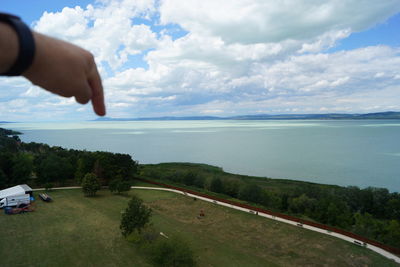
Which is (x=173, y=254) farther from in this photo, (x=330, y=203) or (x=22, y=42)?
(x=330, y=203)

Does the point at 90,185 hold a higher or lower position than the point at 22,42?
lower

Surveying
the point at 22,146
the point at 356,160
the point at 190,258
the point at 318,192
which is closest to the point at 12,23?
the point at 190,258

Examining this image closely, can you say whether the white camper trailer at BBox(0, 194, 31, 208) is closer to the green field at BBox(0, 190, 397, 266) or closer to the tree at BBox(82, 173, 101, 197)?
the green field at BBox(0, 190, 397, 266)

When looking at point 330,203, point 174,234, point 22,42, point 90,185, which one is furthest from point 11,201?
point 330,203

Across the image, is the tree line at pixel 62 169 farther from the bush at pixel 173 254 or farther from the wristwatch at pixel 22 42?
the wristwatch at pixel 22 42

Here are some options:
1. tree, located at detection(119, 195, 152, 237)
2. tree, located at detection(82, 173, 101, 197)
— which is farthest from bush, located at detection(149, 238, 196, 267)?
tree, located at detection(82, 173, 101, 197)

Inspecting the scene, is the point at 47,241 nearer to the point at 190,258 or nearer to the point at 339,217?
the point at 190,258

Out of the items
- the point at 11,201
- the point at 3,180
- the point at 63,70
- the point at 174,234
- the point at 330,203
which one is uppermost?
the point at 63,70
